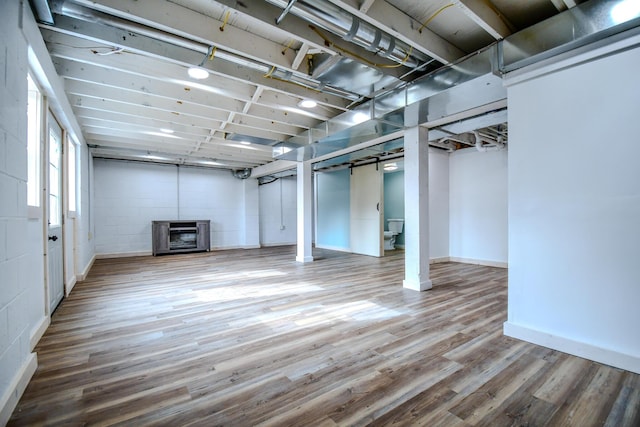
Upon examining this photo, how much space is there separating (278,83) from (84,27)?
1.59m

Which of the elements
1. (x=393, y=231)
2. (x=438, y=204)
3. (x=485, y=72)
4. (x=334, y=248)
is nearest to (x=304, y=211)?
(x=334, y=248)

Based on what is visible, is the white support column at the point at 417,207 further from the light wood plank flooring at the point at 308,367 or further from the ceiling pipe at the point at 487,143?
the ceiling pipe at the point at 487,143

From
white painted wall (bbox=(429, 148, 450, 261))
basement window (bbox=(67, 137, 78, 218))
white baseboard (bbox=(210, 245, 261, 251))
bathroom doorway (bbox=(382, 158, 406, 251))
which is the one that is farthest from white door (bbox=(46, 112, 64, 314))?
bathroom doorway (bbox=(382, 158, 406, 251))

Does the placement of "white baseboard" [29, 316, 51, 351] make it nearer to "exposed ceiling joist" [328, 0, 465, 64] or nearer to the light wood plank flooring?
the light wood plank flooring

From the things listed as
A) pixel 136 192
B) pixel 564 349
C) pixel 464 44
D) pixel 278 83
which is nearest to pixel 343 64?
pixel 278 83

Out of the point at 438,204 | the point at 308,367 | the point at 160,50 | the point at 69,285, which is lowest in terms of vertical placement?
the point at 308,367

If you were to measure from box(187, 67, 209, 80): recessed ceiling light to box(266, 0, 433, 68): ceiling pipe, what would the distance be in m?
1.19

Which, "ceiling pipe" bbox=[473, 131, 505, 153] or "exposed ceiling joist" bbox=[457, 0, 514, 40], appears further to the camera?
"ceiling pipe" bbox=[473, 131, 505, 153]

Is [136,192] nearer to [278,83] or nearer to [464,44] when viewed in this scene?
[278,83]

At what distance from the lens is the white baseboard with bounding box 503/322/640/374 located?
1.80 m

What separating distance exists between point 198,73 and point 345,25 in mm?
1667

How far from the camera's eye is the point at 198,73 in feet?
9.28

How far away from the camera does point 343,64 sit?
2.54m

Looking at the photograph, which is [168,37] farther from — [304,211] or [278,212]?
[278,212]
